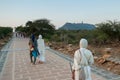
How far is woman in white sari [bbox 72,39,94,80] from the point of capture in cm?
509

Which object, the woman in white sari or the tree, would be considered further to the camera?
the tree

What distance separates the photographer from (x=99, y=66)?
10.5 metres

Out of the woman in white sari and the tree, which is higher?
the tree

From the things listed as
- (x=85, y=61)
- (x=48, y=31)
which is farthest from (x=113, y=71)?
(x=48, y=31)

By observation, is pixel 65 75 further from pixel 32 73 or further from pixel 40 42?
pixel 40 42

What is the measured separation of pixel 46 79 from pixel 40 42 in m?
4.25

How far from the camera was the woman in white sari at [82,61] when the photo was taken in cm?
509

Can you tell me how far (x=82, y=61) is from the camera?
16.7 ft

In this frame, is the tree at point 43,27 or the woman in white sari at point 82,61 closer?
the woman in white sari at point 82,61

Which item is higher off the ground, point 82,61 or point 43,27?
point 43,27

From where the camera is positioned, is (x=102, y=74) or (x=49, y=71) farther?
(x=49, y=71)

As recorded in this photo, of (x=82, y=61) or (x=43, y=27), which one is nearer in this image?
(x=82, y=61)

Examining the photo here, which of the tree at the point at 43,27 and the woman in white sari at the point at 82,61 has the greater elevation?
the tree at the point at 43,27

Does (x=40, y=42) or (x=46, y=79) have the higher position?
(x=40, y=42)
